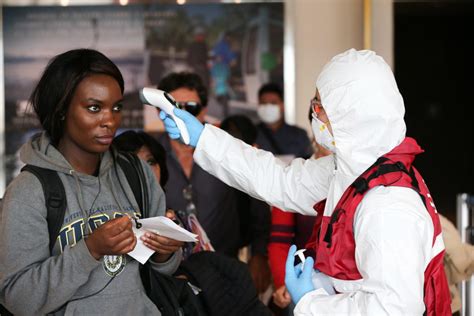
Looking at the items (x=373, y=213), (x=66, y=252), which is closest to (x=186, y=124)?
(x=66, y=252)

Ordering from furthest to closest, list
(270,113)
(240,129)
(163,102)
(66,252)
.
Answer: (270,113) < (240,129) < (163,102) < (66,252)

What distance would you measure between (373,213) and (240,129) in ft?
8.66

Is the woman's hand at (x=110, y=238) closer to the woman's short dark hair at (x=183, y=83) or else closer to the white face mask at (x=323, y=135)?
the white face mask at (x=323, y=135)

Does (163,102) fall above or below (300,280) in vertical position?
above

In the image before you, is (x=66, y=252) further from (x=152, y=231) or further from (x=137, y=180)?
(x=137, y=180)

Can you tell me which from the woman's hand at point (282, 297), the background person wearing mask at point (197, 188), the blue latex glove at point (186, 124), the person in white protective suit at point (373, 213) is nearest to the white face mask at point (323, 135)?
the person in white protective suit at point (373, 213)

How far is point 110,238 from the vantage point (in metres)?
2.34

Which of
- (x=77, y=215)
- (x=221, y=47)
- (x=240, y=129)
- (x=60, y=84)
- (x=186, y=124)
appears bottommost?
(x=77, y=215)

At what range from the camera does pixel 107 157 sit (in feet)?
8.80

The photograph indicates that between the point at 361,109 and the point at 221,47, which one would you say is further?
the point at 221,47

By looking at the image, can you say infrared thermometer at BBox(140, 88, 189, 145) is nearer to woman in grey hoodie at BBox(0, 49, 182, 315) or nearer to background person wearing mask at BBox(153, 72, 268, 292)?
woman in grey hoodie at BBox(0, 49, 182, 315)

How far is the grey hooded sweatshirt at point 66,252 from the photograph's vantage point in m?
2.36

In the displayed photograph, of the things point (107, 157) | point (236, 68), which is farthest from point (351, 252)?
point (236, 68)

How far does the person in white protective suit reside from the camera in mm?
2207
